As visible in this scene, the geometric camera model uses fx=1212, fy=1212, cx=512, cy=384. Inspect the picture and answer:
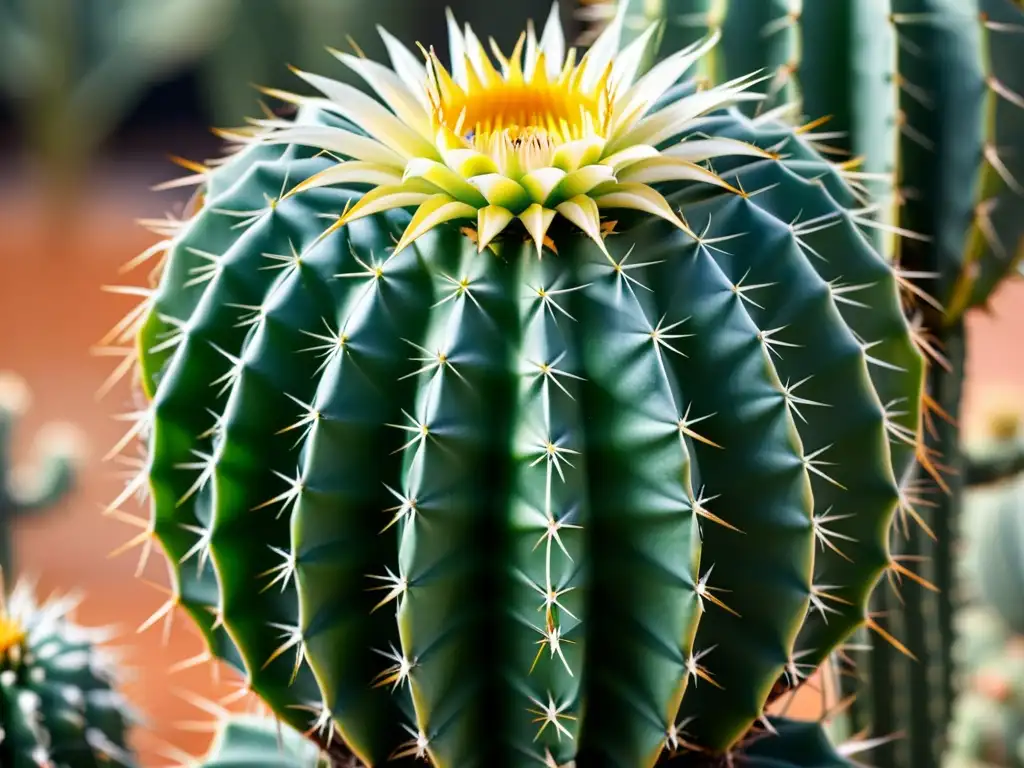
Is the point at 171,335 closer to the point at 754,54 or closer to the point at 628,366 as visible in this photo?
the point at 628,366

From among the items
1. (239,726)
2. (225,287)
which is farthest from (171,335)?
(239,726)

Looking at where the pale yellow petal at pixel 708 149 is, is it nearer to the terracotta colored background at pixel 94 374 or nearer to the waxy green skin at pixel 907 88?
the waxy green skin at pixel 907 88

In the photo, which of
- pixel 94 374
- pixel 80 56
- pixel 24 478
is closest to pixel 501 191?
pixel 24 478

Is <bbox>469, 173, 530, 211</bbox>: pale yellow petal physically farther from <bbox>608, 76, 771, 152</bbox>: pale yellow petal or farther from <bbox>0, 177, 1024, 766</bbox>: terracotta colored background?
<bbox>0, 177, 1024, 766</bbox>: terracotta colored background

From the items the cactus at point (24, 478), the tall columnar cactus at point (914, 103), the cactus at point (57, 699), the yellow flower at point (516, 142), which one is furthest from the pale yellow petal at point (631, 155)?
the cactus at point (24, 478)

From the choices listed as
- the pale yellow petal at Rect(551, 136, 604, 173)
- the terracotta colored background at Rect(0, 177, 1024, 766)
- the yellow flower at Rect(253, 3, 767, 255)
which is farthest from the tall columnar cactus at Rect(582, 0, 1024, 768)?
the pale yellow petal at Rect(551, 136, 604, 173)
